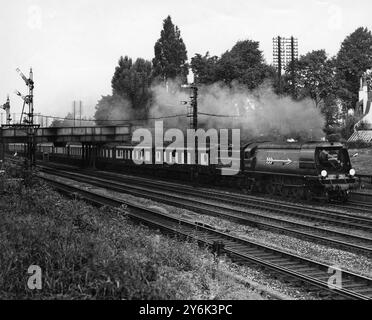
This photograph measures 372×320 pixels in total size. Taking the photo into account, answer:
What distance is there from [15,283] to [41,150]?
218 ft

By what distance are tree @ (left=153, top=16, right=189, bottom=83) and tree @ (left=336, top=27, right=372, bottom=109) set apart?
2123cm

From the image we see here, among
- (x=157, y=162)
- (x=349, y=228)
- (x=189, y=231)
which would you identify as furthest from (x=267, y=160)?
(x=157, y=162)

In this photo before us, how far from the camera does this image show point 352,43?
60469mm

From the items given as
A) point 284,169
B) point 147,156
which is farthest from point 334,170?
point 147,156

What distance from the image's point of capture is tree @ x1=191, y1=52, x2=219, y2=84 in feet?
173

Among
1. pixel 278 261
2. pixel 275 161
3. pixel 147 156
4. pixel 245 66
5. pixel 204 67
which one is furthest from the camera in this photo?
pixel 204 67

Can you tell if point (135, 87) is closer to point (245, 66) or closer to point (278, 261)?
point (245, 66)

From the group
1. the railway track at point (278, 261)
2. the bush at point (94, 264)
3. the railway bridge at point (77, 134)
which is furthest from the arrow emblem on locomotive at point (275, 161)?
the railway bridge at point (77, 134)

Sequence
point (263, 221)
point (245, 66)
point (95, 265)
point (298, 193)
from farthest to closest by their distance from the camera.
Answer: point (245, 66) → point (298, 193) → point (263, 221) → point (95, 265)

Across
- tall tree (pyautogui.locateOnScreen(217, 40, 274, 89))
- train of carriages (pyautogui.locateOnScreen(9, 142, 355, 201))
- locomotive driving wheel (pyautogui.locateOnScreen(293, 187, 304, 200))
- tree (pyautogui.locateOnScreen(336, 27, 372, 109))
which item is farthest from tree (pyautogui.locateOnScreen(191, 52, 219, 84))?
locomotive driving wheel (pyautogui.locateOnScreen(293, 187, 304, 200))

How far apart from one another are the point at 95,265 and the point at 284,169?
15.2 meters

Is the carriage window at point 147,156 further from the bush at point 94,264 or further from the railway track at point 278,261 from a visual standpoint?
the bush at point 94,264

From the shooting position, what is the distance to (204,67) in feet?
183

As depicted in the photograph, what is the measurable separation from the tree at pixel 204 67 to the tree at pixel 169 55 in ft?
10.2
